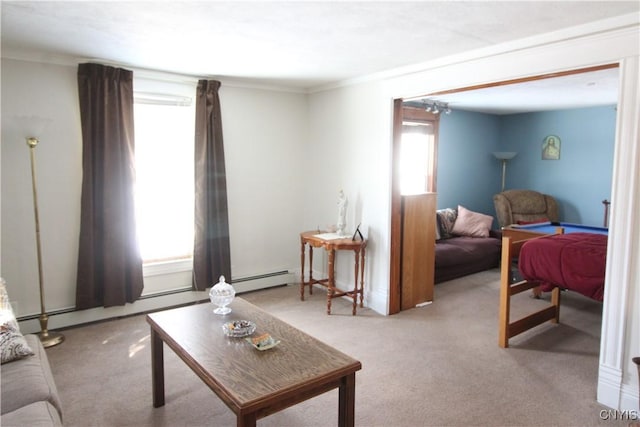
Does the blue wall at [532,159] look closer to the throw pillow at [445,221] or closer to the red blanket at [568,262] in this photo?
the throw pillow at [445,221]

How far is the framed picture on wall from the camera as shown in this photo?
6.47 m

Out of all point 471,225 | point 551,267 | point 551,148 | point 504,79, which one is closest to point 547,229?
point 471,225

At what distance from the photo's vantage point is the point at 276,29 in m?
2.63

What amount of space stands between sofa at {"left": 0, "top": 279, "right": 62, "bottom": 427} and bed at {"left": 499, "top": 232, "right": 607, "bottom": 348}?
2.95m

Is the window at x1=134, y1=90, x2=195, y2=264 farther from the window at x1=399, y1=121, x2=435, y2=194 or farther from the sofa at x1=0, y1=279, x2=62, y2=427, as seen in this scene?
the window at x1=399, y1=121, x2=435, y2=194

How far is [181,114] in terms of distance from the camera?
13.6 feet

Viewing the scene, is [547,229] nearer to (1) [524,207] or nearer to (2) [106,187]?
(1) [524,207]

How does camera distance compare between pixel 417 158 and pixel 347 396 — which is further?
pixel 417 158

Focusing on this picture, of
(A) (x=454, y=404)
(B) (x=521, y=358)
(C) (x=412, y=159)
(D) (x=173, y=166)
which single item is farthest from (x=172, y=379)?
(C) (x=412, y=159)

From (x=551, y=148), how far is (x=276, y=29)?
17.8 ft

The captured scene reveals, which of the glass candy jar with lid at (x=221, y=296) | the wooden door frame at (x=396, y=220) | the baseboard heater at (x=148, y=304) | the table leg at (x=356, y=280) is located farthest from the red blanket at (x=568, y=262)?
the baseboard heater at (x=148, y=304)

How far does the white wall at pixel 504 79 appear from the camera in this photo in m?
2.35

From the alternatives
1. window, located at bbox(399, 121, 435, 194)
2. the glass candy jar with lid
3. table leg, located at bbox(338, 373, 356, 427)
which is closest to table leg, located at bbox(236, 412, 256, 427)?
table leg, located at bbox(338, 373, 356, 427)

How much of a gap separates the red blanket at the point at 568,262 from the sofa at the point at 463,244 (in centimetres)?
155
